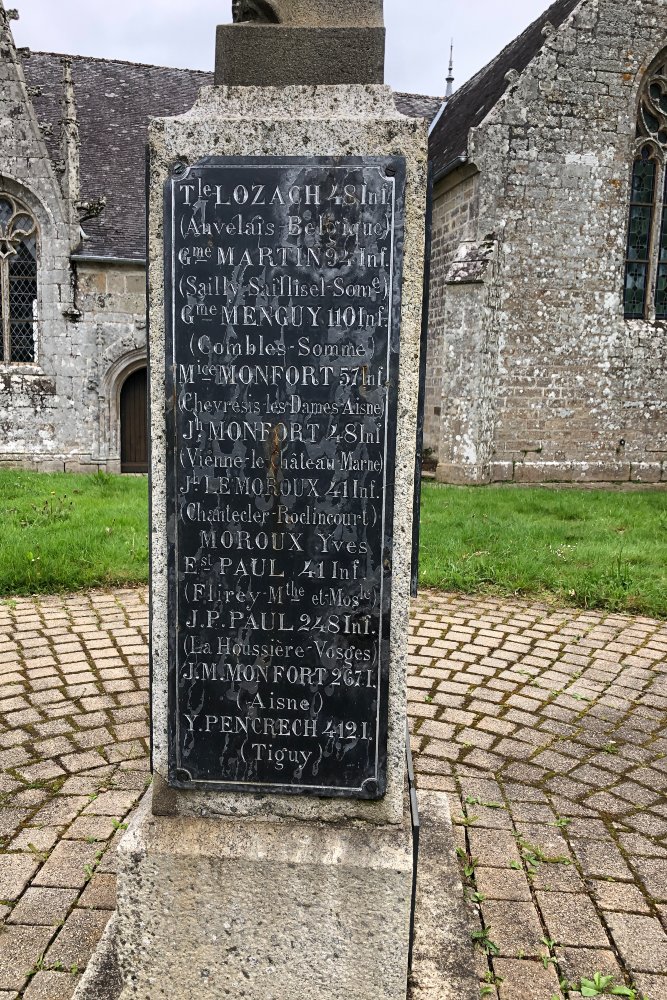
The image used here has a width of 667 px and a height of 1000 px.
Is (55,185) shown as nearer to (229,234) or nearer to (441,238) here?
(441,238)

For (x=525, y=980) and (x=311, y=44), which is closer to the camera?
(x=311, y=44)

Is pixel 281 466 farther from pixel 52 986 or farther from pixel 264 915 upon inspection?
pixel 52 986

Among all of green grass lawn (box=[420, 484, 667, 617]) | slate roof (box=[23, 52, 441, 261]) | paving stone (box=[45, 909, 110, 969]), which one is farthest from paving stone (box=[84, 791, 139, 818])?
slate roof (box=[23, 52, 441, 261])

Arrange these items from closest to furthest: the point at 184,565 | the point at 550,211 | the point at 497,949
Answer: the point at 184,565
the point at 497,949
the point at 550,211

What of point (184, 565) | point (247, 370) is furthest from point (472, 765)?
point (247, 370)

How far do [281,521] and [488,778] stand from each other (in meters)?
2.07

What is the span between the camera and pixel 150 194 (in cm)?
209

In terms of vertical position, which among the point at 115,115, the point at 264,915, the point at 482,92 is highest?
the point at 115,115

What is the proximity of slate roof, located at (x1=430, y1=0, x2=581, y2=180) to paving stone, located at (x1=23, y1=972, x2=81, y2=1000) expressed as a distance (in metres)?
12.8

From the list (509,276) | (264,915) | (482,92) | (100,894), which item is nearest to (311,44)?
(264,915)

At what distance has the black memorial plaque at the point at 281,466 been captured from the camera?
6.72 feet

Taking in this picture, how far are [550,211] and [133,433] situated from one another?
9053mm

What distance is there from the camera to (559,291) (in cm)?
1312

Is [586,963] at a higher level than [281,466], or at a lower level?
lower
